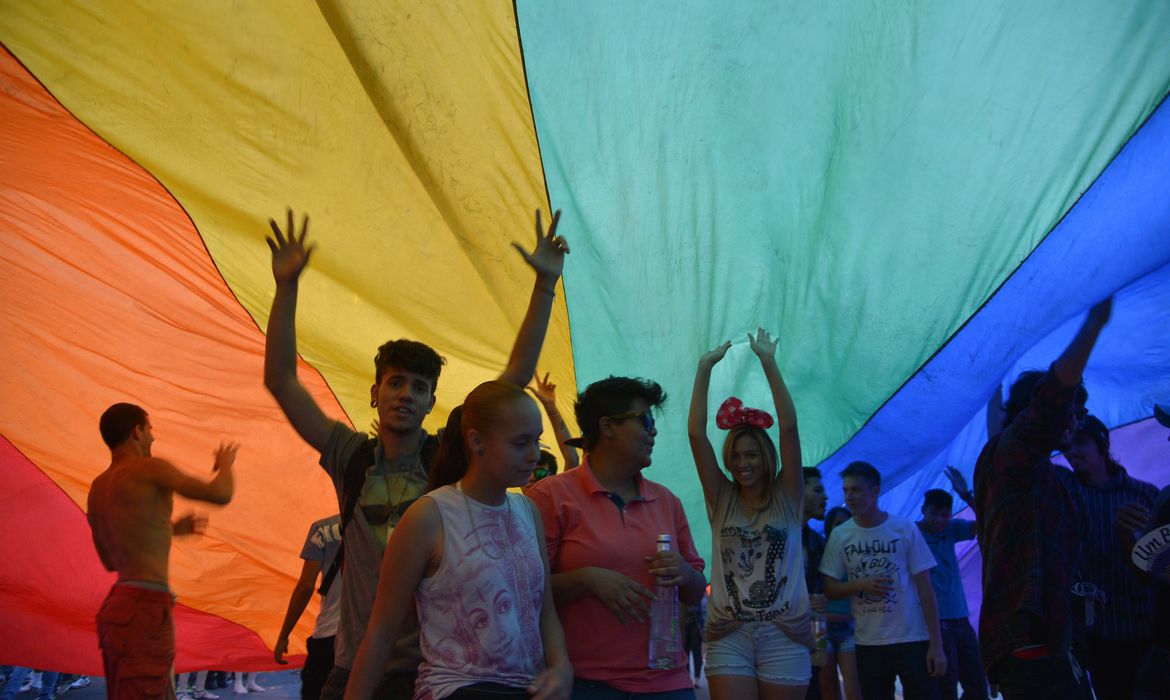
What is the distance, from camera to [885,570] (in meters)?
5.04

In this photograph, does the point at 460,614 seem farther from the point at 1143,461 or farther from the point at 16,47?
the point at 1143,461

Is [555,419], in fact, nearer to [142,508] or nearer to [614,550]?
[614,550]

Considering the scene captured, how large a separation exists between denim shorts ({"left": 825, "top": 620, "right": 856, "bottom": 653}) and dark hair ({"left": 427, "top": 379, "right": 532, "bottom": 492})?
4.03m

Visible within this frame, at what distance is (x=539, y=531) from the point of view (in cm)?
237

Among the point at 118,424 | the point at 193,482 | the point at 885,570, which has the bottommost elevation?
the point at 193,482

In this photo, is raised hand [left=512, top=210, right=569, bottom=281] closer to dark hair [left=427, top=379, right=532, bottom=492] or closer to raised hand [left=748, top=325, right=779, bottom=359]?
dark hair [left=427, top=379, right=532, bottom=492]

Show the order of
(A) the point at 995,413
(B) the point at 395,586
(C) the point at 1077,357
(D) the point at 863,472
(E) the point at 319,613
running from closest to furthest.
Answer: (B) the point at 395,586
(C) the point at 1077,357
(A) the point at 995,413
(E) the point at 319,613
(D) the point at 863,472

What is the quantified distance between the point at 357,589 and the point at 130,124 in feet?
8.65

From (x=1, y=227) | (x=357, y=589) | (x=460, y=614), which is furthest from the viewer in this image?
(x=1, y=227)

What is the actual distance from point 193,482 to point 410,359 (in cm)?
172

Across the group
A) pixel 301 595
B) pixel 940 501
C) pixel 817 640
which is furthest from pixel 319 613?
pixel 940 501

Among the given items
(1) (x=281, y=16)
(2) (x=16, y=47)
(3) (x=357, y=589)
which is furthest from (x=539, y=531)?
(2) (x=16, y=47)

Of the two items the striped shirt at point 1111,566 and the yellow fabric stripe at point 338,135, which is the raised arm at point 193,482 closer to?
the yellow fabric stripe at point 338,135

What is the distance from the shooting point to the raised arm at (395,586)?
2.00 m
